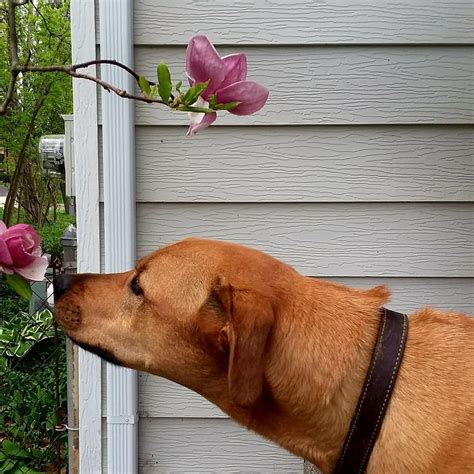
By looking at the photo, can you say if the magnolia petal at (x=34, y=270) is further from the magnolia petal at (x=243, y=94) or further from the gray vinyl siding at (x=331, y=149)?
the gray vinyl siding at (x=331, y=149)

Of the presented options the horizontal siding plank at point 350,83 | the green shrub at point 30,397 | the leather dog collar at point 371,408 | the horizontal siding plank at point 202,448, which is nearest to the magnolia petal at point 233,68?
the leather dog collar at point 371,408

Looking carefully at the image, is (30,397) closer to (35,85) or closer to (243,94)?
(243,94)

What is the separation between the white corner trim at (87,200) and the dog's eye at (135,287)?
746 mm

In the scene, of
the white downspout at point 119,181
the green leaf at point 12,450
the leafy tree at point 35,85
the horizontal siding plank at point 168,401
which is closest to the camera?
the white downspout at point 119,181

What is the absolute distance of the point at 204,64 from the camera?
41.6 inches

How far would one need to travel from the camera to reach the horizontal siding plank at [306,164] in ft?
8.13

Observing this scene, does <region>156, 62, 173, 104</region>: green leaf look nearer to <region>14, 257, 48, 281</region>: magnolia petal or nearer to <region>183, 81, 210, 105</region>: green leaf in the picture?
<region>183, 81, 210, 105</region>: green leaf

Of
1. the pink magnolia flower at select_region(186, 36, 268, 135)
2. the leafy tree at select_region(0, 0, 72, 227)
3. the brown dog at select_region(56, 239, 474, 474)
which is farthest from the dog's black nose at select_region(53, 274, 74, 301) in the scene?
the leafy tree at select_region(0, 0, 72, 227)

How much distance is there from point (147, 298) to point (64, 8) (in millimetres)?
7204

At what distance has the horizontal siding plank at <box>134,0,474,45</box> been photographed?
2.40 meters

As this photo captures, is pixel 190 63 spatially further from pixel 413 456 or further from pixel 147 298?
pixel 413 456

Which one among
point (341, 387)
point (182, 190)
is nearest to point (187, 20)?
point (182, 190)

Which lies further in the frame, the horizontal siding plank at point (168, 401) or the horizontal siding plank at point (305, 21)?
the horizontal siding plank at point (168, 401)

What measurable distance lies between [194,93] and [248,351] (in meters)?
0.70
